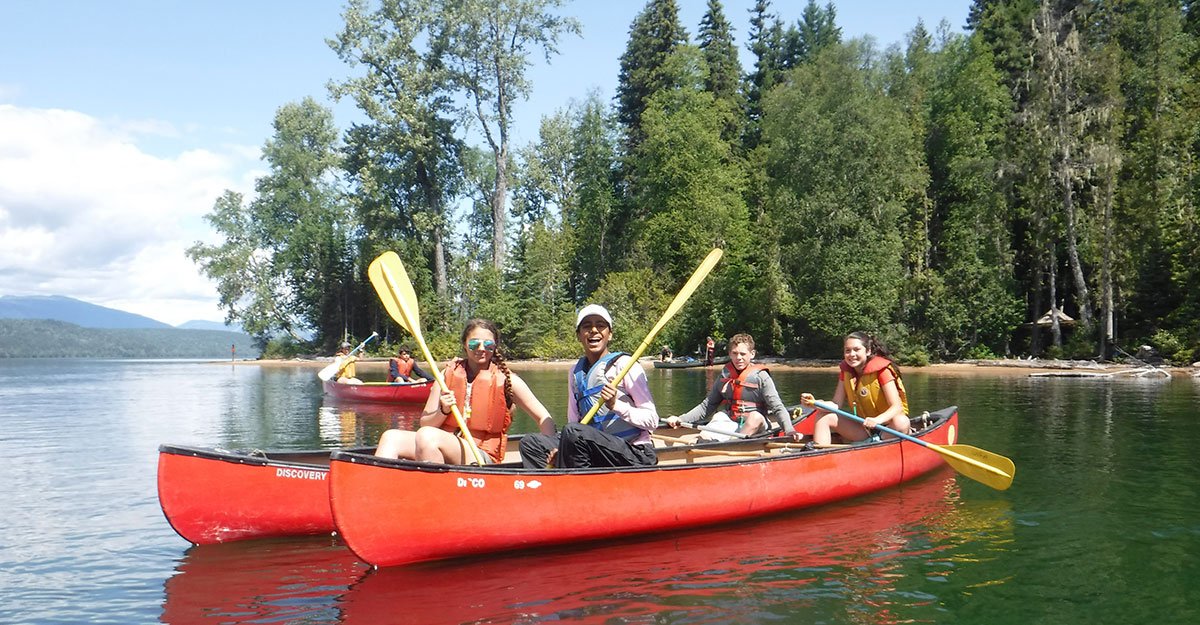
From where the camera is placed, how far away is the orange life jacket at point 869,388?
8.48 meters

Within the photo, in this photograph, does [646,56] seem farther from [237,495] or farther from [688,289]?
[237,495]

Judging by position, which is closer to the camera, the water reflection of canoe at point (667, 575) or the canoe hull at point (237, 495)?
the water reflection of canoe at point (667, 575)

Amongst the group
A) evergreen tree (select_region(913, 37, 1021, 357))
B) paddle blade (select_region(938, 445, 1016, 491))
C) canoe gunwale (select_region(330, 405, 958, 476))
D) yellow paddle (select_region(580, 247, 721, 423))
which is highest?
evergreen tree (select_region(913, 37, 1021, 357))

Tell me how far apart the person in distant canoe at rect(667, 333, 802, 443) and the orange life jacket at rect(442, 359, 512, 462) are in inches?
108

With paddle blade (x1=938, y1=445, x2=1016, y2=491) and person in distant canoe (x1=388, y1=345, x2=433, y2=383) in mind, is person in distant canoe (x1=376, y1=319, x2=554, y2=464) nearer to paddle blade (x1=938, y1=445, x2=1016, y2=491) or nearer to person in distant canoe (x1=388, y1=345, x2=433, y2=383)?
paddle blade (x1=938, y1=445, x2=1016, y2=491)

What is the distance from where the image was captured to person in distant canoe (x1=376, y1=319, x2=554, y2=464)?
6.18 metres

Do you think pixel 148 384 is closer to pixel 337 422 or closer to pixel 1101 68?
pixel 337 422

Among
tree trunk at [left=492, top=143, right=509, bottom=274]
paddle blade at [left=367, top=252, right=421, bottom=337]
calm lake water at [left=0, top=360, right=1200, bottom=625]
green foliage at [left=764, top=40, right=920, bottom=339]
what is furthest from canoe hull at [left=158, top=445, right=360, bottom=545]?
tree trunk at [left=492, top=143, right=509, bottom=274]

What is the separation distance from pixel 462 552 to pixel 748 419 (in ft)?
12.8

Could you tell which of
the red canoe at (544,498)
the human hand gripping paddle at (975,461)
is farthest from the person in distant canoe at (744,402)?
the red canoe at (544,498)

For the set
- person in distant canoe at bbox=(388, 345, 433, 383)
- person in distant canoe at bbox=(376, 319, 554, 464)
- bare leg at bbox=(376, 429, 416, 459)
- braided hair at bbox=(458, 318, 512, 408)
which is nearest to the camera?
bare leg at bbox=(376, 429, 416, 459)

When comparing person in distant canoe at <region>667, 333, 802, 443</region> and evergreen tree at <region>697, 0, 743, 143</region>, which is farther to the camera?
evergreen tree at <region>697, 0, 743, 143</region>

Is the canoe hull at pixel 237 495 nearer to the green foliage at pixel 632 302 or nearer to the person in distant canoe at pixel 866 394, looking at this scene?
the person in distant canoe at pixel 866 394

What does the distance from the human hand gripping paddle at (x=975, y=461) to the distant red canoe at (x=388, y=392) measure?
1169 cm
